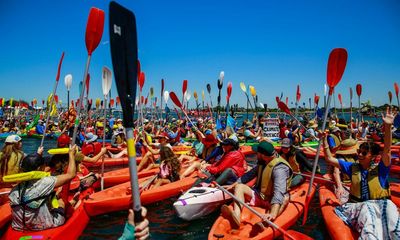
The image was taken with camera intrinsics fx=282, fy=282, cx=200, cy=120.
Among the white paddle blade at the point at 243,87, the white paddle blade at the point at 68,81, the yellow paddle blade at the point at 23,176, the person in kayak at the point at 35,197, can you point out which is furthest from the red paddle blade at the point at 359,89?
the yellow paddle blade at the point at 23,176

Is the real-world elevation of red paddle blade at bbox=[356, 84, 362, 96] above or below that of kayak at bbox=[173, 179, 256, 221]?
above

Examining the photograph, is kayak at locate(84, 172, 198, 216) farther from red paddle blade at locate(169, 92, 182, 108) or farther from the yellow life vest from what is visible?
red paddle blade at locate(169, 92, 182, 108)

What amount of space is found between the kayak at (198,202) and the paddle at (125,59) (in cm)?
325

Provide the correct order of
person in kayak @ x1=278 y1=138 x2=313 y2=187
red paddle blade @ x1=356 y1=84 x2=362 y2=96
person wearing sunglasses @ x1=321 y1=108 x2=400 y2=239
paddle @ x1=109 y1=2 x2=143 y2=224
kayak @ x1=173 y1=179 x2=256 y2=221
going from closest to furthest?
→ 1. paddle @ x1=109 y1=2 x2=143 y2=224
2. person wearing sunglasses @ x1=321 y1=108 x2=400 y2=239
3. kayak @ x1=173 y1=179 x2=256 y2=221
4. person in kayak @ x1=278 y1=138 x2=313 y2=187
5. red paddle blade @ x1=356 y1=84 x2=362 y2=96

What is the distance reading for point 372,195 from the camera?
3.54 meters

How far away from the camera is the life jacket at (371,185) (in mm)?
3507

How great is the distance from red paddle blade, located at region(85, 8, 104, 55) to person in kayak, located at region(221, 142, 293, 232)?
121 inches

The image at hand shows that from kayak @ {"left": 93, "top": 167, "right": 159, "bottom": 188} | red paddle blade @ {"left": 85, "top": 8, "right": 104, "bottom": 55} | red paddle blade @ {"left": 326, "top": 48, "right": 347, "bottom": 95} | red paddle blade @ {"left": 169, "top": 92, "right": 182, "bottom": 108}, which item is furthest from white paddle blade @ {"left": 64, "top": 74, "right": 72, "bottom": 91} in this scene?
red paddle blade @ {"left": 326, "top": 48, "right": 347, "bottom": 95}

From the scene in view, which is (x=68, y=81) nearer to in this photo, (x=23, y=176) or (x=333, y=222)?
(x=23, y=176)

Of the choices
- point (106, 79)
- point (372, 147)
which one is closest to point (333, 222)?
Result: point (372, 147)

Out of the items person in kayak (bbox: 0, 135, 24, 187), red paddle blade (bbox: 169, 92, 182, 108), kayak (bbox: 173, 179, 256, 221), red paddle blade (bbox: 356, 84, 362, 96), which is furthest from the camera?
red paddle blade (bbox: 356, 84, 362, 96)

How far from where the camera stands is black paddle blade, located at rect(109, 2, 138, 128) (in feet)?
5.49

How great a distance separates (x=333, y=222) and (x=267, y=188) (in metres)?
1.03

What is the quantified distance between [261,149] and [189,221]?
2.04 metres
